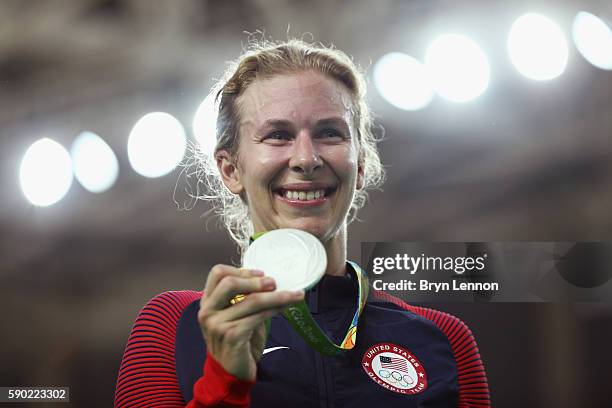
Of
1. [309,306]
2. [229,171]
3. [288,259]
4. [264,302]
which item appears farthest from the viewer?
[229,171]

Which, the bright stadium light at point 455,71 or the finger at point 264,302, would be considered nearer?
the finger at point 264,302

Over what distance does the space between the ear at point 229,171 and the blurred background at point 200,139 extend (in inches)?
40.1

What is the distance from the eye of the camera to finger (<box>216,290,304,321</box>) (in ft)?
3.76

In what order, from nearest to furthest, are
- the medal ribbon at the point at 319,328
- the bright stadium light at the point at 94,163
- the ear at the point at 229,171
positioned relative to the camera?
the medal ribbon at the point at 319,328, the ear at the point at 229,171, the bright stadium light at the point at 94,163

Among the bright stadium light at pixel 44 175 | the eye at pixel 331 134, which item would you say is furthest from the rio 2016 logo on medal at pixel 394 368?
the bright stadium light at pixel 44 175

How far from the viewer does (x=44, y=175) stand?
2908mm

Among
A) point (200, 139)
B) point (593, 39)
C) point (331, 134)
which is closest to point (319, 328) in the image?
point (331, 134)

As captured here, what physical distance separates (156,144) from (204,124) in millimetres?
241

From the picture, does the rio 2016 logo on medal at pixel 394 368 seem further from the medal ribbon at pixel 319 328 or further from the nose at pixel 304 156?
the nose at pixel 304 156

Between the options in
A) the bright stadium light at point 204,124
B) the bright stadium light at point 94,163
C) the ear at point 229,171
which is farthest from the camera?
the bright stadium light at point 94,163

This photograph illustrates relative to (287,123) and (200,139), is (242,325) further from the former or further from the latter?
(200,139)

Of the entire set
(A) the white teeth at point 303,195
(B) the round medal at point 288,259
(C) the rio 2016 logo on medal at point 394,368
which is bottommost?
(C) the rio 2016 logo on medal at point 394,368

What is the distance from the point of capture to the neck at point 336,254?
1774 millimetres

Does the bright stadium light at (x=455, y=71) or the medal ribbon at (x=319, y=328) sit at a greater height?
the bright stadium light at (x=455, y=71)
